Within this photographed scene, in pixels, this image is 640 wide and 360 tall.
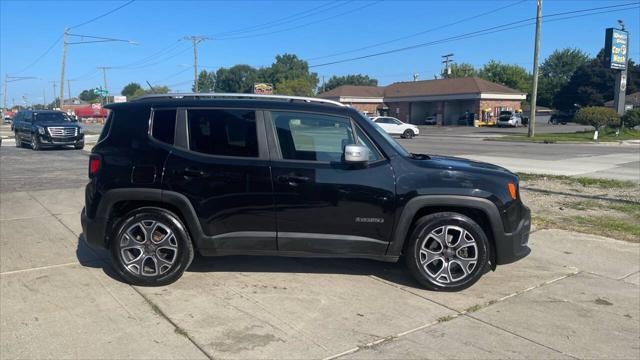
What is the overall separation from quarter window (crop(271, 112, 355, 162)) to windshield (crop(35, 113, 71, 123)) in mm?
20219

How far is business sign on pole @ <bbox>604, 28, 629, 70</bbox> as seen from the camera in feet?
124

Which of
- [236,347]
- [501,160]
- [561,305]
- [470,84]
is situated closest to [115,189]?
[236,347]

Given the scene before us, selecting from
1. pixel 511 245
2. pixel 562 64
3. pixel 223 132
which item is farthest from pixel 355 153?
pixel 562 64

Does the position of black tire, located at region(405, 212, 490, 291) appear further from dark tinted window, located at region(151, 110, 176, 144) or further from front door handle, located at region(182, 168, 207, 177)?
dark tinted window, located at region(151, 110, 176, 144)

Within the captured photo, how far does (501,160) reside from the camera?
1830cm

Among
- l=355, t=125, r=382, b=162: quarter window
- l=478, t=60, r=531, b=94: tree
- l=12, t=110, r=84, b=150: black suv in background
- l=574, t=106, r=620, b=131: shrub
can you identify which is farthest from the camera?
l=478, t=60, r=531, b=94: tree

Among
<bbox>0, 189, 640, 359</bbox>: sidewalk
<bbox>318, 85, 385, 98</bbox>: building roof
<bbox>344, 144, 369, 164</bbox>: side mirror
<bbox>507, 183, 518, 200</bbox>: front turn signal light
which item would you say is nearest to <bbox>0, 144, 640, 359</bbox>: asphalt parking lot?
<bbox>0, 189, 640, 359</bbox>: sidewalk

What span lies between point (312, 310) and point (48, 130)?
20.0m

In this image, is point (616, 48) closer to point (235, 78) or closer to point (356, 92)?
point (356, 92)

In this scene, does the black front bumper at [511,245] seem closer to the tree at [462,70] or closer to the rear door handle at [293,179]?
the rear door handle at [293,179]

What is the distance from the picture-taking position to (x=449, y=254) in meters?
4.71

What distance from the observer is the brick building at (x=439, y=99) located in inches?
2394

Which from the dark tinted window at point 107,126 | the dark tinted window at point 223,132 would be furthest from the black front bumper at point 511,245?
the dark tinted window at point 107,126

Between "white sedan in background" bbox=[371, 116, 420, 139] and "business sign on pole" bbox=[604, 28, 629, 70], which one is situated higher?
"business sign on pole" bbox=[604, 28, 629, 70]
